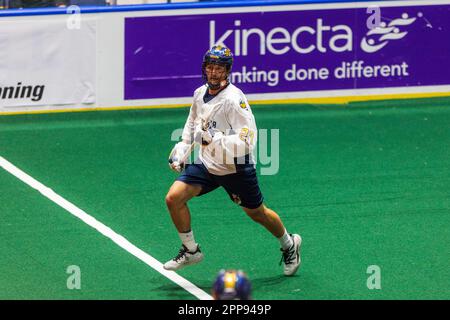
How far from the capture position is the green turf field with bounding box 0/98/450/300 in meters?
10.4

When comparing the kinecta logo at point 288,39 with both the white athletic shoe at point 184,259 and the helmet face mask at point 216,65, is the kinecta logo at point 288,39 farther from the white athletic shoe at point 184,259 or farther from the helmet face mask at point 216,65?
the white athletic shoe at point 184,259

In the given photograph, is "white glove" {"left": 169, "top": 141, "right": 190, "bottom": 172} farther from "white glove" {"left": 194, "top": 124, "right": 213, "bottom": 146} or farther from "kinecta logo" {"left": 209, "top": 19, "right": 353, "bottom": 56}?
"kinecta logo" {"left": 209, "top": 19, "right": 353, "bottom": 56}

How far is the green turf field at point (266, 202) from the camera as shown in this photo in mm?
10398

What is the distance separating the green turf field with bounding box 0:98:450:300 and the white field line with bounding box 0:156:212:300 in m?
0.08

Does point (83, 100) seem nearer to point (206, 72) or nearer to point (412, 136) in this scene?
point (412, 136)

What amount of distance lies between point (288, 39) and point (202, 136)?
736cm

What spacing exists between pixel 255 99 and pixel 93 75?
259 cm

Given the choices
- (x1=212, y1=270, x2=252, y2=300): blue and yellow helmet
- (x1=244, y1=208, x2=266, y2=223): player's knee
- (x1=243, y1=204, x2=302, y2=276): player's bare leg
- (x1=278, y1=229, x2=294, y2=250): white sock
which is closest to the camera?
Result: (x1=212, y1=270, x2=252, y2=300): blue and yellow helmet

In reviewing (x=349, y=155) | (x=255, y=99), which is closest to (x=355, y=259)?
(x=349, y=155)

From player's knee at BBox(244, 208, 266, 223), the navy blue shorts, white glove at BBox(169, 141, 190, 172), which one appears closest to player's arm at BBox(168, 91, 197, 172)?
white glove at BBox(169, 141, 190, 172)

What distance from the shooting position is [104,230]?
1191 cm

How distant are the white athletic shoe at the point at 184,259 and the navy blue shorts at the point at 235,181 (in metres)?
0.60

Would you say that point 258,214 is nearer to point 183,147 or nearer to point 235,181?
point 235,181

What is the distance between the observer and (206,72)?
32.7 ft
